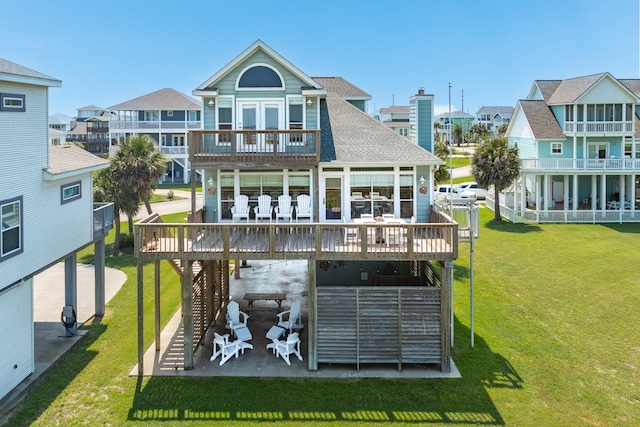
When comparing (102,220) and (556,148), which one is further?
(556,148)

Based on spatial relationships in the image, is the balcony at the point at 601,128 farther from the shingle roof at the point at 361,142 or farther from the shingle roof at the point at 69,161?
the shingle roof at the point at 69,161

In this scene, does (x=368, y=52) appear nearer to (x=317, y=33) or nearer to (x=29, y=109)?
(x=317, y=33)

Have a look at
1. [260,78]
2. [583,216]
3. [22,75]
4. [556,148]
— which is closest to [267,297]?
[260,78]

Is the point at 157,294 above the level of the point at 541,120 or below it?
below

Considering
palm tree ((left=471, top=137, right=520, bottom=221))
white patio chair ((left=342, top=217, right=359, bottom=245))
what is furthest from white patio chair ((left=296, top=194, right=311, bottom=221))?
palm tree ((left=471, top=137, right=520, bottom=221))

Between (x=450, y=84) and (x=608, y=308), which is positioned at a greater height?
(x=450, y=84)

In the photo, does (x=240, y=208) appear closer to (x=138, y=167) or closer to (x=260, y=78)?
(x=260, y=78)

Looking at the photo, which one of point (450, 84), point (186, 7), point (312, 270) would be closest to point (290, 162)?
point (312, 270)
